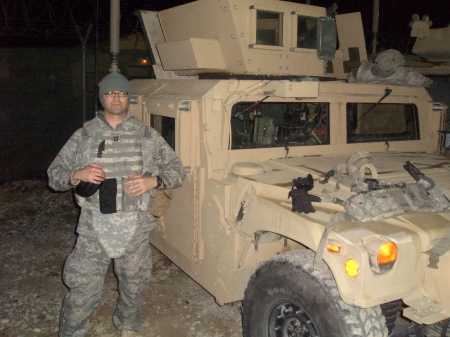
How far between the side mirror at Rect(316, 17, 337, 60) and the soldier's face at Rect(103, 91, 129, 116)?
5.91 ft

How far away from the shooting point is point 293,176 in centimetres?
304

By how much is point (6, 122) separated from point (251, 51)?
5.68 metres

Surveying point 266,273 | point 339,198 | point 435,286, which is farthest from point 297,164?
point 435,286

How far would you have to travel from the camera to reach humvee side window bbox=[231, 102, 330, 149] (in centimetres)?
338

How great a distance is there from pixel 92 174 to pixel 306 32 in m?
2.25

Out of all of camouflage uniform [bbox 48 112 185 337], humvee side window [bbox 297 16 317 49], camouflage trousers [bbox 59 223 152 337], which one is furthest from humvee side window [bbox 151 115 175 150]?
humvee side window [bbox 297 16 317 49]

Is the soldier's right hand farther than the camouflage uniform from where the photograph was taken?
No

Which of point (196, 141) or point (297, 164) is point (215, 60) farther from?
point (297, 164)

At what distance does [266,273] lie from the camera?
8.73 feet

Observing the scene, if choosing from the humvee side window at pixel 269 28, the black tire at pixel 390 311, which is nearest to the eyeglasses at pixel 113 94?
the humvee side window at pixel 269 28

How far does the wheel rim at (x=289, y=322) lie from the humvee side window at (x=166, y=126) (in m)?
1.56

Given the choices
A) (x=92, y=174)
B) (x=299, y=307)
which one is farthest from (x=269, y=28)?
(x=299, y=307)

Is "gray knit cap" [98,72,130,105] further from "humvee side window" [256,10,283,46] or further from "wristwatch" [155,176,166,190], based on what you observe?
"humvee side window" [256,10,283,46]

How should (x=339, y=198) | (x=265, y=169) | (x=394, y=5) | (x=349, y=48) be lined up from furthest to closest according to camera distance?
(x=394, y=5) < (x=349, y=48) < (x=265, y=169) < (x=339, y=198)
